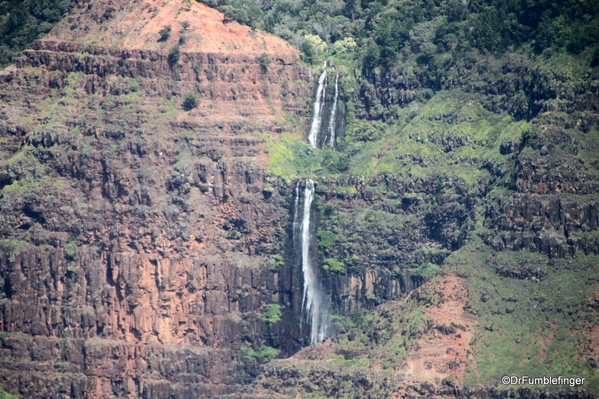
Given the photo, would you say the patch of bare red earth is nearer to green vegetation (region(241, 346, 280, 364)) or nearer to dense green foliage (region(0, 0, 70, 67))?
green vegetation (region(241, 346, 280, 364))

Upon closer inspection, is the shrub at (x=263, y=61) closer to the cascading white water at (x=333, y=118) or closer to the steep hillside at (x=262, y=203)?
the steep hillside at (x=262, y=203)

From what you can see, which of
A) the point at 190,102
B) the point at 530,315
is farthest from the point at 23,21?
the point at 530,315

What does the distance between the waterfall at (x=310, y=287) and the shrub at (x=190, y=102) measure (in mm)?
9286

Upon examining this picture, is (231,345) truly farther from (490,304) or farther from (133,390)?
(490,304)

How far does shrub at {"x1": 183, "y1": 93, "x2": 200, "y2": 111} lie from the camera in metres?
152

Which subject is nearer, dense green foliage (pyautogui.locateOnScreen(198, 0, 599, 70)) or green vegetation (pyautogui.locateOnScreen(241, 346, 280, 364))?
green vegetation (pyautogui.locateOnScreen(241, 346, 280, 364))

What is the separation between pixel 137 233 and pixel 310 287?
12494 millimetres

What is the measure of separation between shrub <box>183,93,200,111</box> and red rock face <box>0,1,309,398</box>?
0.48 meters

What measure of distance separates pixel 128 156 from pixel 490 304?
27.8 metres

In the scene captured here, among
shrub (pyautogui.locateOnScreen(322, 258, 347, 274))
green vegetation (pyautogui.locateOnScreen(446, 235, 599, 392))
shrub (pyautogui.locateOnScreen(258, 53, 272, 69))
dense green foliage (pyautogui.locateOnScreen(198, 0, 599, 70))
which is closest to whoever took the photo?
green vegetation (pyautogui.locateOnScreen(446, 235, 599, 392))

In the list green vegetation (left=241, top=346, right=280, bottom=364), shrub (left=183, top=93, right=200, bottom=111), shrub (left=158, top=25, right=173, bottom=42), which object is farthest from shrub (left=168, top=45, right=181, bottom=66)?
green vegetation (left=241, top=346, right=280, bottom=364)

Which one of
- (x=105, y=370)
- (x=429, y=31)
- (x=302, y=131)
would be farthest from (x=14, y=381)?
(x=429, y=31)

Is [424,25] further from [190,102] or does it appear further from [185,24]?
[190,102]

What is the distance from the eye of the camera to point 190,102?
151750 millimetres
